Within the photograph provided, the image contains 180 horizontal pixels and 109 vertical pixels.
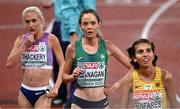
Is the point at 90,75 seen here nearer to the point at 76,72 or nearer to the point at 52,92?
the point at 76,72

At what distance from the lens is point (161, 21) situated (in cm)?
1612

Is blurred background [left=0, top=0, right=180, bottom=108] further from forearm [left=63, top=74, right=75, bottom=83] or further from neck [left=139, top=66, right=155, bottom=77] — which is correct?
neck [left=139, top=66, right=155, bottom=77]

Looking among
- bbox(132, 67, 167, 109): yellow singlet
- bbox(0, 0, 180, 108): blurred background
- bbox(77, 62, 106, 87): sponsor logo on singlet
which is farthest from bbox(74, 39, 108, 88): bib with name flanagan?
bbox(0, 0, 180, 108): blurred background

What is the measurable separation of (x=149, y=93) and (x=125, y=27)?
326 inches

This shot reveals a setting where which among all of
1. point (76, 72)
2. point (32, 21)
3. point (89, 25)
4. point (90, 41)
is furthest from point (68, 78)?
point (32, 21)

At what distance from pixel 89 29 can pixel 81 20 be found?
0.17 m

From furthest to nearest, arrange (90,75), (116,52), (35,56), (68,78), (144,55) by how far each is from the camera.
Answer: (35,56), (116,52), (90,75), (68,78), (144,55)

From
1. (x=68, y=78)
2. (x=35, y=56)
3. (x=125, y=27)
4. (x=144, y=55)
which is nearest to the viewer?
(x=144, y=55)

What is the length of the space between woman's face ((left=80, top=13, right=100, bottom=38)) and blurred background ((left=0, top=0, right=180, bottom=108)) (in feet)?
12.5

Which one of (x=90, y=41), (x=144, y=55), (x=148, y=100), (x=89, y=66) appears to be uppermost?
(x=90, y=41)

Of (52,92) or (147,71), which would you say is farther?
(52,92)

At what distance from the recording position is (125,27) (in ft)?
51.2

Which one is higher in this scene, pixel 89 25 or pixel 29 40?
pixel 89 25

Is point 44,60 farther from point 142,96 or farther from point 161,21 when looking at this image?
point 161,21
